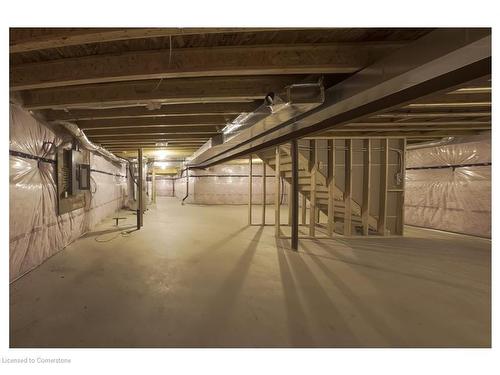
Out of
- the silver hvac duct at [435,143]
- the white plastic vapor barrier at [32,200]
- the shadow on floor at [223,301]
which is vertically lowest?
the shadow on floor at [223,301]

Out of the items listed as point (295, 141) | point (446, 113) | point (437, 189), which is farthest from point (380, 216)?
point (295, 141)

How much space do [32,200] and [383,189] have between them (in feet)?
17.2

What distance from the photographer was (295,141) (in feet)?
10.6

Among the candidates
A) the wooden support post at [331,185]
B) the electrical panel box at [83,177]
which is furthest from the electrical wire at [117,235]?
the wooden support post at [331,185]

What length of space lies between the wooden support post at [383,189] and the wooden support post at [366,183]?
272 millimetres

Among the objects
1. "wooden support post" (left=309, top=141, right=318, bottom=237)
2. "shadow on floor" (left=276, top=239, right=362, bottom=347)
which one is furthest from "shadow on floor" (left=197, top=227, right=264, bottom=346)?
"wooden support post" (left=309, top=141, right=318, bottom=237)

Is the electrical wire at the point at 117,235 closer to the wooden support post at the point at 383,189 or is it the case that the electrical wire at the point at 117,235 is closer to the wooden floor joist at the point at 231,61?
the wooden floor joist at the point at 231,61

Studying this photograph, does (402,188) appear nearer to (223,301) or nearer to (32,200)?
(223,301)

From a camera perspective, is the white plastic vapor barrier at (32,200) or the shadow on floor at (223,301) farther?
the white plastic vapor barrier at (32,200)

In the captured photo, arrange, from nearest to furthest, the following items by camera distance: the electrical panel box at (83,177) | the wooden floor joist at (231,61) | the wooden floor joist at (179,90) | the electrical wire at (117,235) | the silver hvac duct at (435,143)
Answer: the wooden floor joist at (231,61)
the wooden floor joist at (179,90)
the electrical panel box at (83,177)
the electrical wire at (117,235)
the silver hvac duct at (435,143)

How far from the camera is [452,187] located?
4484mm

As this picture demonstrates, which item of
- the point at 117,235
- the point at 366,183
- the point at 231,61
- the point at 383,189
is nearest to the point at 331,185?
the point at 366,183

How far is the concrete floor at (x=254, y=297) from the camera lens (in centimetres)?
147
